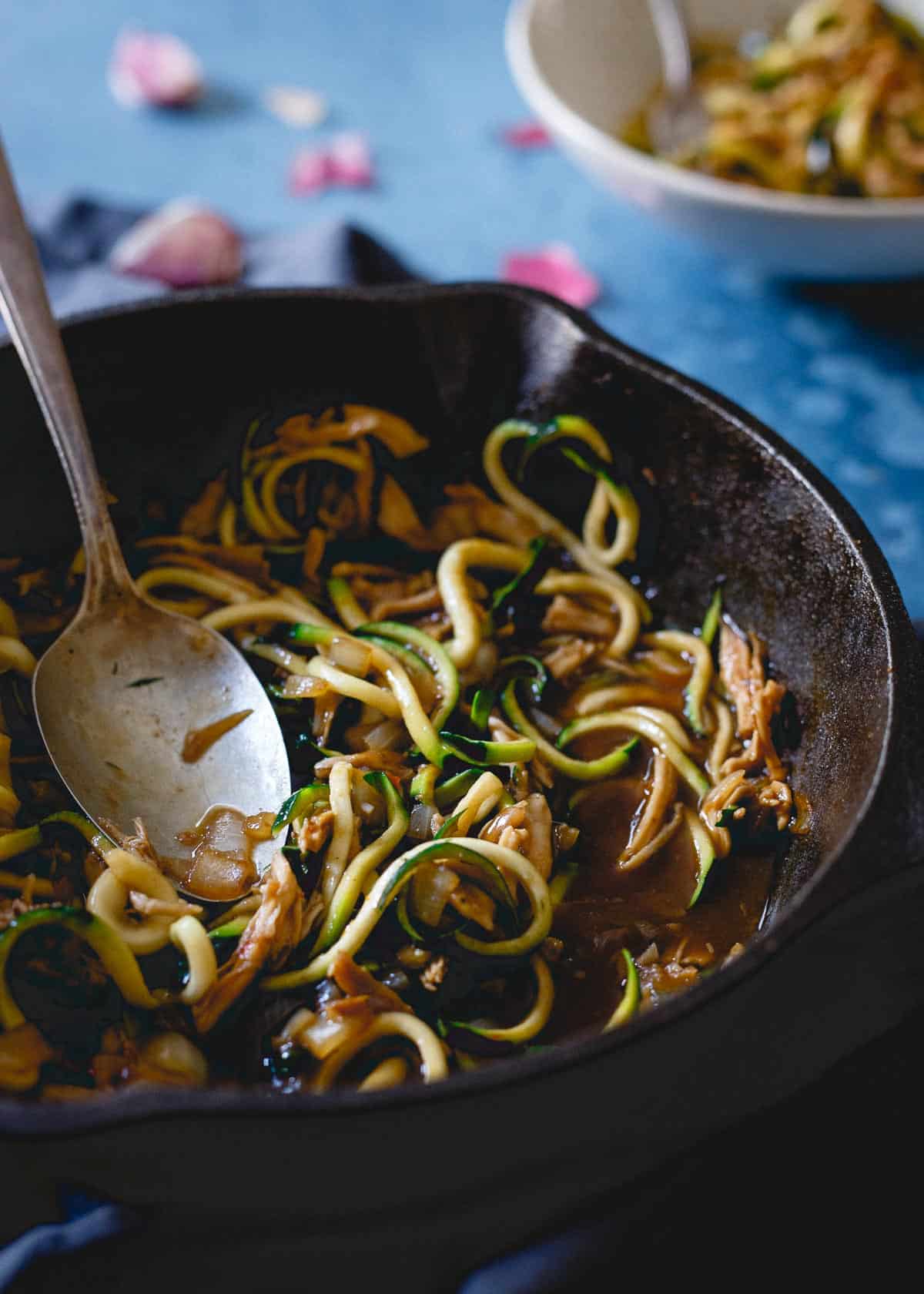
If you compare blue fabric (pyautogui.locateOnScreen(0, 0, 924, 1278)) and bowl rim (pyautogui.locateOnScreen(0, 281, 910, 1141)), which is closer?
bowl rim (pyautogui.locateOnScreen(0, 281, 910, 1141))

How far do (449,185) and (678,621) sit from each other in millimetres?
2613

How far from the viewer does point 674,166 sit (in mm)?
4336

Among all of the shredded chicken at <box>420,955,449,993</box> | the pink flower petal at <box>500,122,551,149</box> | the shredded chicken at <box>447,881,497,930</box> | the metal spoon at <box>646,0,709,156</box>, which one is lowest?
the shredded chicken at <box>420,955,449,993</box>

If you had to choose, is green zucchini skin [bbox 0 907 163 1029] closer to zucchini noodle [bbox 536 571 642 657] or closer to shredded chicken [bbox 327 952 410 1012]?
shredded chicken [bbox 327 952 410 1012]

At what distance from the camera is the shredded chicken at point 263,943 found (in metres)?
2.31

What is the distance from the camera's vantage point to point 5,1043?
216 centimetres

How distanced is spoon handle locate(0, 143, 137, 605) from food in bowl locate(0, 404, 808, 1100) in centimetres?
24

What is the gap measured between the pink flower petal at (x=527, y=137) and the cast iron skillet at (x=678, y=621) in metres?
2.38

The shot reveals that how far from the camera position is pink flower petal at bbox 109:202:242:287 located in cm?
418

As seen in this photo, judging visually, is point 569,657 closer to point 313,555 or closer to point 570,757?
point 570,757

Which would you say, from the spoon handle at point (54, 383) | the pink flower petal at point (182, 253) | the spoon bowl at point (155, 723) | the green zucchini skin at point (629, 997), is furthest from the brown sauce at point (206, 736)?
the pink flower petal at point (182, 253)

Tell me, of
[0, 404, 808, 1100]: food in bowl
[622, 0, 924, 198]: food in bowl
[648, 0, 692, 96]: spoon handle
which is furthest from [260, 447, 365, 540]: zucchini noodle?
[648, 0, 692, 96]: spoon handle

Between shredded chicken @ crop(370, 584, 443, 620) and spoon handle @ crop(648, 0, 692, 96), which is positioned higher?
spoon handle @ crop(648, 0, 692, 96)

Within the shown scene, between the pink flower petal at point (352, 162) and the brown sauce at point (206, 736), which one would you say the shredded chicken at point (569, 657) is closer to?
the brown sauce at point (206, 736)
